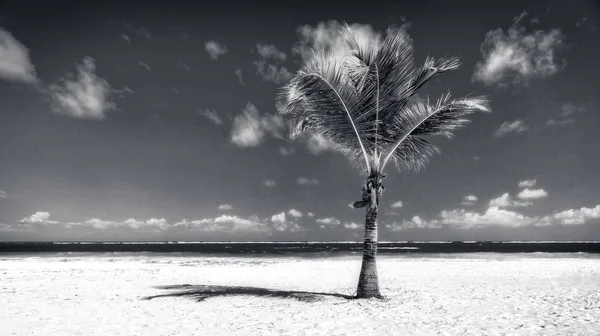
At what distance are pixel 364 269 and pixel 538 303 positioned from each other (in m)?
4.38

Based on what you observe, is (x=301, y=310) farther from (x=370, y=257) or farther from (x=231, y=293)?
(x=231, y=293)

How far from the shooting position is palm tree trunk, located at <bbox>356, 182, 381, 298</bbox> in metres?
10.5

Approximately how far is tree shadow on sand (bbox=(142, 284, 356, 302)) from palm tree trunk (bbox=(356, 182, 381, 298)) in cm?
46

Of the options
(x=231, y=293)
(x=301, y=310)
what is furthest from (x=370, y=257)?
(x=231, y=293)

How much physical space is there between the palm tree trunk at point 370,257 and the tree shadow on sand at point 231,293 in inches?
18.1

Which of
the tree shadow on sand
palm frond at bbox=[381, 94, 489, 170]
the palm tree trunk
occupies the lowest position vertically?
the tree shadow on sand

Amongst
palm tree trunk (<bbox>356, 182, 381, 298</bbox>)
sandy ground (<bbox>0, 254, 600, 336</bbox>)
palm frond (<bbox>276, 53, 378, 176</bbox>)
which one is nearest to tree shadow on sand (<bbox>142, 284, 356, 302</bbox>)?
sandy ground (<bbox>0, 254, 600, 336</bbox>)

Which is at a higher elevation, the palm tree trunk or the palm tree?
the palm tree

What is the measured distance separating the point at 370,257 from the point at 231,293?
4743 millimetres

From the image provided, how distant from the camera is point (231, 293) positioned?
1225cm

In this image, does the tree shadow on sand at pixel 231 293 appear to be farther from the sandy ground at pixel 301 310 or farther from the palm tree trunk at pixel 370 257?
the palm tree trunk at pixel 370 257

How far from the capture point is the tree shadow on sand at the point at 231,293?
37.0 feet

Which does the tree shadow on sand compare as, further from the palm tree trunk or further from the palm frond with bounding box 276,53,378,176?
the palm frond with bounding box 276,53,378,176

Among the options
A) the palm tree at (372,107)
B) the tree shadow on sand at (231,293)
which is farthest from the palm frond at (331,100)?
the tree shadow on sand at (231,293)
